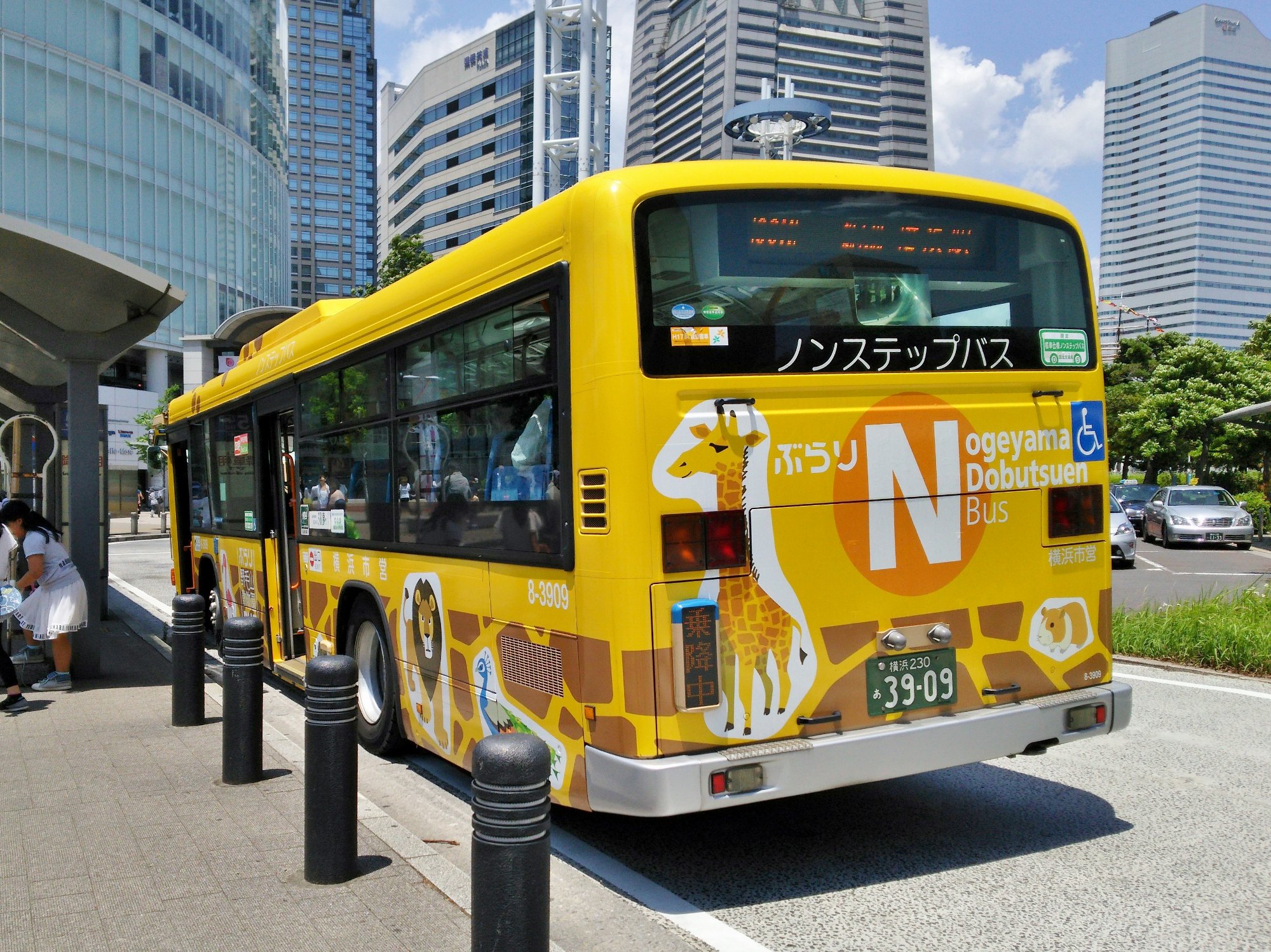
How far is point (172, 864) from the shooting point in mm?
4852

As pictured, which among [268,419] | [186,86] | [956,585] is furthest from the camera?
Result: [186,86]

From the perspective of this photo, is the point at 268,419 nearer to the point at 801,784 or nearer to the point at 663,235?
the point at 663,235

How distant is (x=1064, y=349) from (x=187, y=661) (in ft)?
20.8

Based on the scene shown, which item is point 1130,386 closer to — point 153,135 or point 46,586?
point 153,135

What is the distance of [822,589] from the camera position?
464cm

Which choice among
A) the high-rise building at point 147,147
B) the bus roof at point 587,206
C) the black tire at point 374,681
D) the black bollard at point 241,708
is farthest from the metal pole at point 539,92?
the black bollard at point 241,708

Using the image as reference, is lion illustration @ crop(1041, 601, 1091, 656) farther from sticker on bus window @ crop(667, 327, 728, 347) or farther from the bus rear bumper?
sticker on bus window @ crop(667, 327, 728, 347)

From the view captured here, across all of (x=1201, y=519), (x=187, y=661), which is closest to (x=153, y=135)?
(x=1201, y=519)

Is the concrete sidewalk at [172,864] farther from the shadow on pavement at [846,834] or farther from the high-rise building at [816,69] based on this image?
the high-rise building at [816,69]

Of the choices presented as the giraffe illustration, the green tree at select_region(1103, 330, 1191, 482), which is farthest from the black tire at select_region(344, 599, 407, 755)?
the green tree at select_region(1103, 330, 1191, 482)

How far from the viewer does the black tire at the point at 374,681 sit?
671 centimetres

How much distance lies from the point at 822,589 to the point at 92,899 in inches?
130

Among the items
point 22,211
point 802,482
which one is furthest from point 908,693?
point 22,211

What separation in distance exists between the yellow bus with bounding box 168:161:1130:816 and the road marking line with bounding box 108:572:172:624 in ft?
31.1
